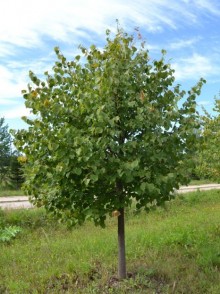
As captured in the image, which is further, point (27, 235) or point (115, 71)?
point (27, 235)

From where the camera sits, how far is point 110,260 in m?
7.43

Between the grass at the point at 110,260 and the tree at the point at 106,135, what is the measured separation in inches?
42.1

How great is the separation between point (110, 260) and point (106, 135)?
308 centimetres

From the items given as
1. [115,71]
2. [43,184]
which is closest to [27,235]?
[43,184]

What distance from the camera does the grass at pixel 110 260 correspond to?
6.11m

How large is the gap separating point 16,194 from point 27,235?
11776mm

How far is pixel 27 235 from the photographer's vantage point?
35.9 ft

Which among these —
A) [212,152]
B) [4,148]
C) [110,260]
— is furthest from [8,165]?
[110,260]

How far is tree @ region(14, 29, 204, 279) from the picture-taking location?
208 inches

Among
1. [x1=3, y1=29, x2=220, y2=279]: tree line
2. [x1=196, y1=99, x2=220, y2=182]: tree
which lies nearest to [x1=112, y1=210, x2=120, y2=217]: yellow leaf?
[x1=3, y1=29, x2=220, y2=279]: tree line

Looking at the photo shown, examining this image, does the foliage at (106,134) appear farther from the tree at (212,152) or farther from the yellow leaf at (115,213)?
the tree at (212,152)

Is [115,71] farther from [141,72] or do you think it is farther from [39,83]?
[39,83]

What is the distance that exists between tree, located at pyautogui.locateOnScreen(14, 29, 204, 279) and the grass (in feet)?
3.50

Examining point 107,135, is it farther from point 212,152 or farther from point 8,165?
point 8,165
